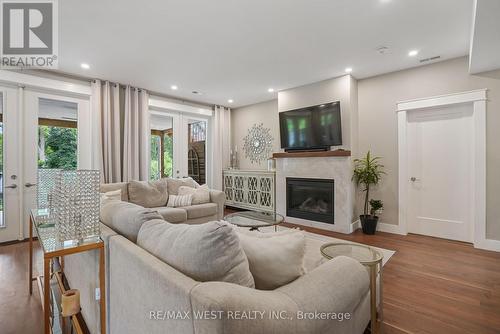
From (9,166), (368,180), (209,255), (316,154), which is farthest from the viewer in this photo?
(316,154)

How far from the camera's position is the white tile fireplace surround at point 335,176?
3.96m

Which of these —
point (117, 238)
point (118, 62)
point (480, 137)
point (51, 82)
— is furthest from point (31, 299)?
point (480, 137)

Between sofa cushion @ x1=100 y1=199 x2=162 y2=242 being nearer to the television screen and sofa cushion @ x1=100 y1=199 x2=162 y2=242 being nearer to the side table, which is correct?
the side table

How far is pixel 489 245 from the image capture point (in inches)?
124

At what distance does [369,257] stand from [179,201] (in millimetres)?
3034

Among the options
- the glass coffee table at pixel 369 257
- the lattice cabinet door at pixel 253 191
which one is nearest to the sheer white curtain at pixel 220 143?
the lattice cabinet door at pixel 253 191

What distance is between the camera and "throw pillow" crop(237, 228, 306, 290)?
1.07m

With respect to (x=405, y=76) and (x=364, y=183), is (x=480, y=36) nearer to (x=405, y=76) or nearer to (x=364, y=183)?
(x=405, y=76)

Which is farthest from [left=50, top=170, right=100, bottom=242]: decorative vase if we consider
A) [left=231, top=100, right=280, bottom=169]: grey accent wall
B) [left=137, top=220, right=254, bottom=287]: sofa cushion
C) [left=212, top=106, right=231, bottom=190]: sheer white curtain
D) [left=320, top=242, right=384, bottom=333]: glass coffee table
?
[left=212, top=106, right=231, bottom=190]: sheer white curtain

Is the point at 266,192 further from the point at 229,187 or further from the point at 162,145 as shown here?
the point at 162,145

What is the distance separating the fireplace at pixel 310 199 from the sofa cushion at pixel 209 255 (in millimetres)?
3504

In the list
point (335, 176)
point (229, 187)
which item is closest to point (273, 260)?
point (335, 176)

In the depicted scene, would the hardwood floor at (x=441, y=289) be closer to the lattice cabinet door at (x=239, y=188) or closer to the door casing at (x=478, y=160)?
the door casing at (x=478, y=160)

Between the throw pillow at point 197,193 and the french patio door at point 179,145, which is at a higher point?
the french patio door at point 179,145
